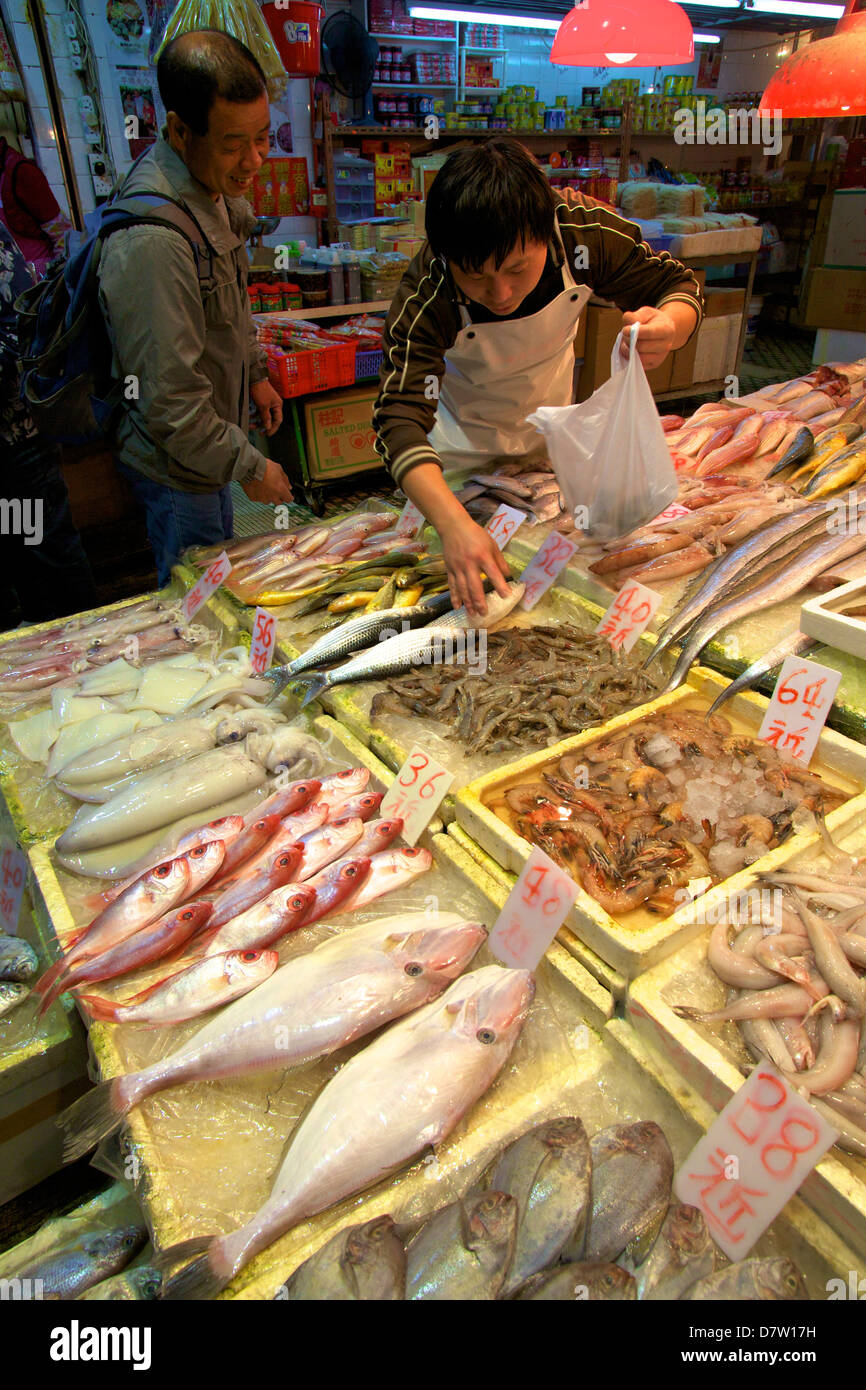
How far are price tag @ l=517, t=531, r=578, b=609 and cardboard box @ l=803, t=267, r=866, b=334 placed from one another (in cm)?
702

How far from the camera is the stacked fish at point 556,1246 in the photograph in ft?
3.74

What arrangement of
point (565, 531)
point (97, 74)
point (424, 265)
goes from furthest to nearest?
point (97, 74)
point (565, 531)
point (424, 265)

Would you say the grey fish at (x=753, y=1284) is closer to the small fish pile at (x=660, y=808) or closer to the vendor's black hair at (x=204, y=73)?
the small fish pile at (x=660, y=808)

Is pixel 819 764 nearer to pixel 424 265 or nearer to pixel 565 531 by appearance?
pixel 565 531

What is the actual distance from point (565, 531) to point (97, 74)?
7.89 metres

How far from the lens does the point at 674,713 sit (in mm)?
2209

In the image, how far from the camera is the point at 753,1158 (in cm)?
121

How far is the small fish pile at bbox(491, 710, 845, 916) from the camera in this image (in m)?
1.74

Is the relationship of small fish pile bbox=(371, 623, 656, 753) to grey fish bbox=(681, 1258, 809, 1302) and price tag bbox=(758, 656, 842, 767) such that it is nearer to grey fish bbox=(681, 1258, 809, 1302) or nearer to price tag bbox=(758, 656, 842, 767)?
price tag bbox=(758, 656, 842, 767)

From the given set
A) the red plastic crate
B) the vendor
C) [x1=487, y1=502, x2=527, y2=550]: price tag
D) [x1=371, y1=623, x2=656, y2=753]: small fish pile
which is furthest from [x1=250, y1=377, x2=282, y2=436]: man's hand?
[x1=371, y1=623, x2=656, y2=753]: small fish pile

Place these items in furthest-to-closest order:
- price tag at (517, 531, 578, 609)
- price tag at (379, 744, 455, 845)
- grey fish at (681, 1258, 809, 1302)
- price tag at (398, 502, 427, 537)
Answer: price tag at (398, 502, 427, 537) < price tag at (517, 531, 578, 609) < price tag at (379, 744, 455, 845) < grey fish at (681, 1258, 809, 1302)

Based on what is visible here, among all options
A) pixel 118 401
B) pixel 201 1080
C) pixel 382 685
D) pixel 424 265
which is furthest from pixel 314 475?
pixel 201 1080

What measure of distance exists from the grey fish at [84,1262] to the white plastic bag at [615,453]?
2400 millimetres

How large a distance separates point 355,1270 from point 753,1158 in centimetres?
61
